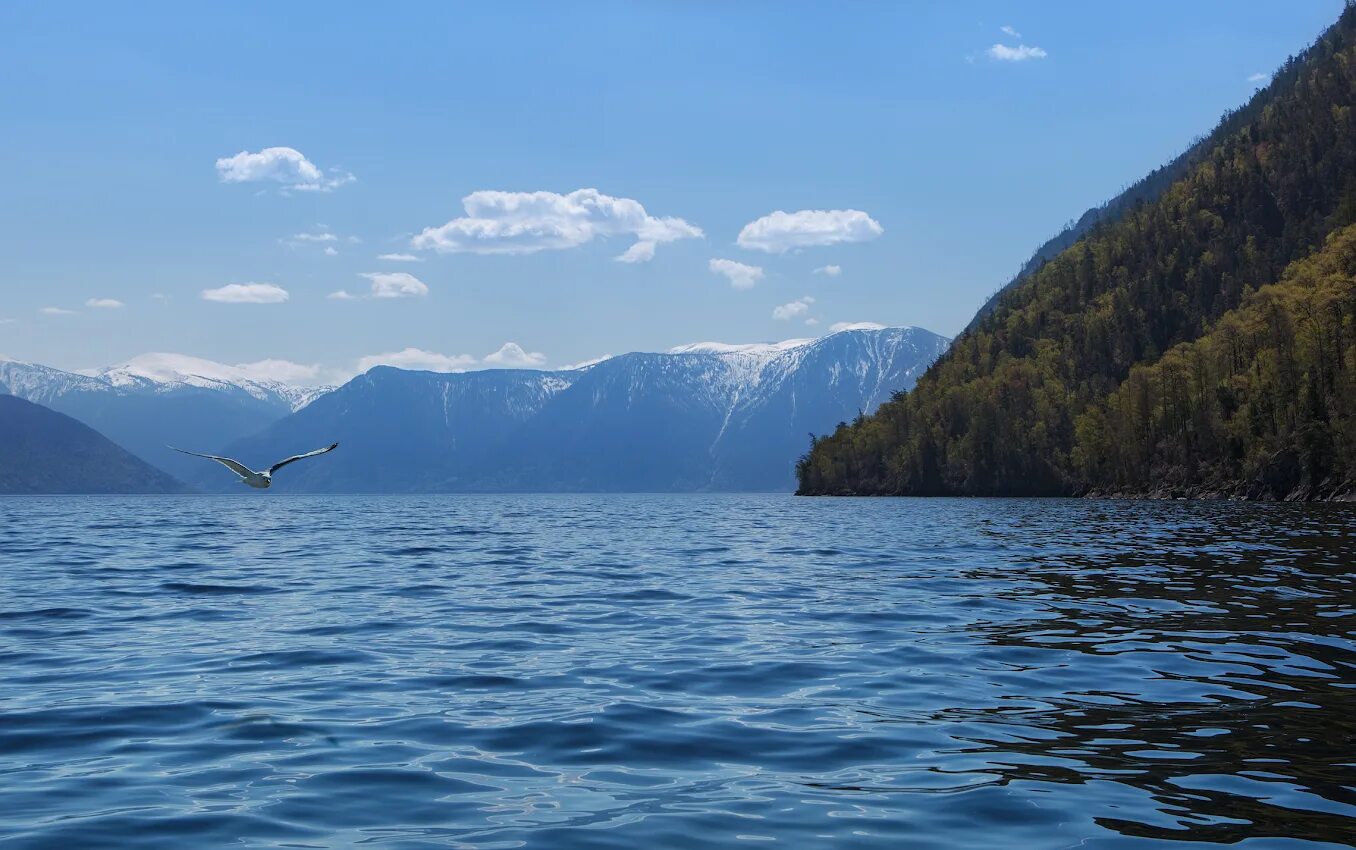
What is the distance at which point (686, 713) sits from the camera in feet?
58.2

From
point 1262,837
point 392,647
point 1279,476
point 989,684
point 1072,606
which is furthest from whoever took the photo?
point 1279,476

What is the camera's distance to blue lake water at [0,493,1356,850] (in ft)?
39.7

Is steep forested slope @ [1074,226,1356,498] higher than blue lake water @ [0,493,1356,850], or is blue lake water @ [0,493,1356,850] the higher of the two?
steep forested slope @ [1074,226,1356,498]

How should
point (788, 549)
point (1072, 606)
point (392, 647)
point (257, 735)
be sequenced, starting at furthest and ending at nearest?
point (788, 549), point (1072, 606), point (392, 647), point (257, 735)

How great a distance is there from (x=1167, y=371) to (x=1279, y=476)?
43035mm

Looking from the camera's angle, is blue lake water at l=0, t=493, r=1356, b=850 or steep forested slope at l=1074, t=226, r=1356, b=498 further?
steep forested slope at l=1074, t=226, r=1356, b=498

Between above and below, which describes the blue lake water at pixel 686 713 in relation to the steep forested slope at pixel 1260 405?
below

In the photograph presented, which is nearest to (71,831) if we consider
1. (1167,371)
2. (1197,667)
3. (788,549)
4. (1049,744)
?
(1049,744)

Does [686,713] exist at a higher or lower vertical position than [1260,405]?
lower

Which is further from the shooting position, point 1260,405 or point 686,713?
point 1260,405

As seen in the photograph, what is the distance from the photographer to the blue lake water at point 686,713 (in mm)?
12102

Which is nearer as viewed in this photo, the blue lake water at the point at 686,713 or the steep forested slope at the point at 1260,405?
the blue lake water at the point at 686,713

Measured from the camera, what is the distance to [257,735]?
16.3 m

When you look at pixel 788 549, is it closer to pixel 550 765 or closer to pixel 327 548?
pixel 327 548
